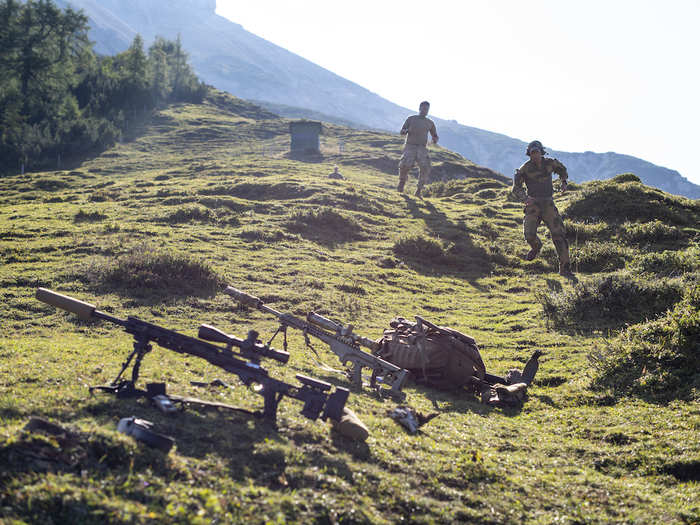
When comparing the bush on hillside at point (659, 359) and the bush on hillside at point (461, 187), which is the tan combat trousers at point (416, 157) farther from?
the bush on hillside at point (659, 359)

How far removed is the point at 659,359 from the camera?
8.71 m

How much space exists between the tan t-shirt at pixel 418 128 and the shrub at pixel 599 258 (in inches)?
506

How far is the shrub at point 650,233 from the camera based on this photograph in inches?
715

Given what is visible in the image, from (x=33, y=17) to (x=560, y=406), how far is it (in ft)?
273

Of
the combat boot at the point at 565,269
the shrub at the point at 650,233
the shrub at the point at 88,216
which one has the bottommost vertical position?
the shrub at the point at 88,216

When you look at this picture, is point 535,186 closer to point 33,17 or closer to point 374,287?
point 374,287

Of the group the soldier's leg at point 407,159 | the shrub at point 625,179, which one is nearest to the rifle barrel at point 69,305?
the soldier's leg at point 407,159

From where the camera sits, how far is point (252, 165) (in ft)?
136

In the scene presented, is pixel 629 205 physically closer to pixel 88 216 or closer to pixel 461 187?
pixel 461 187

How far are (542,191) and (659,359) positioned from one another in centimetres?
942

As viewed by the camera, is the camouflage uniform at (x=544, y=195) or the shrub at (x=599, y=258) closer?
the camouflage uniform at (x=544, y=195)

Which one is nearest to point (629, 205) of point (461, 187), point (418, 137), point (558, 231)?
point (558, 231)

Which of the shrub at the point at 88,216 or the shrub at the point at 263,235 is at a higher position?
the shrub at the point at 263,235

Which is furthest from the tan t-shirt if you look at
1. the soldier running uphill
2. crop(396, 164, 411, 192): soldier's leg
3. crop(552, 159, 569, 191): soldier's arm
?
crop(552, 159, 569, 191): soldier's arm
